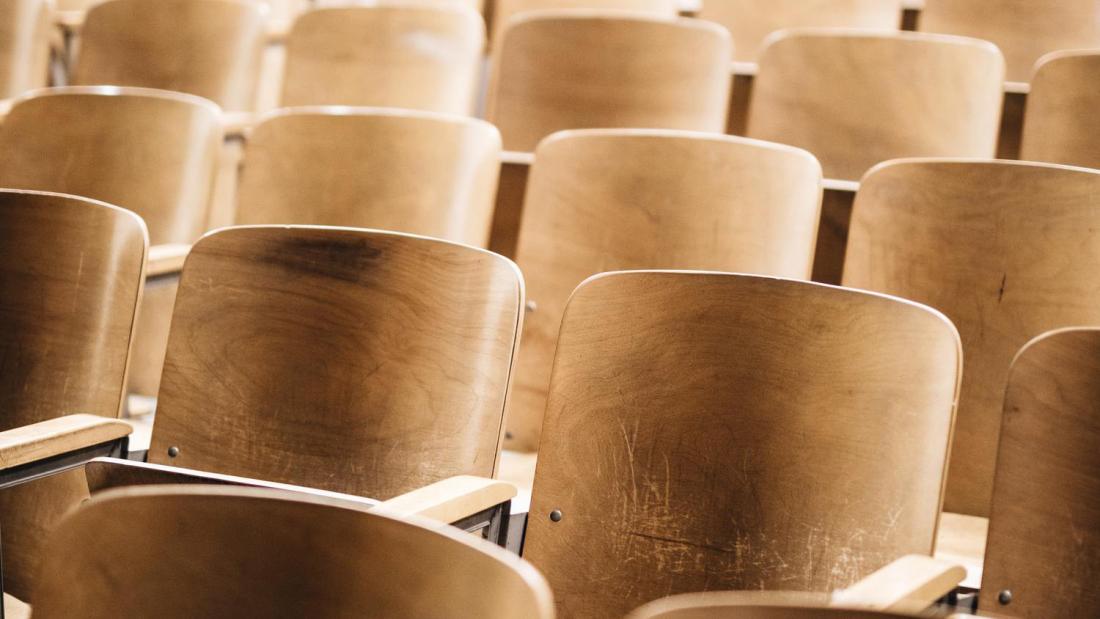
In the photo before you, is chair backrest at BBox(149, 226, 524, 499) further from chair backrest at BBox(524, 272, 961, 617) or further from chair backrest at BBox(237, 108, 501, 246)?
chair backrest at BBox(237, 108, 501, 246)

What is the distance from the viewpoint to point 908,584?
0.25m

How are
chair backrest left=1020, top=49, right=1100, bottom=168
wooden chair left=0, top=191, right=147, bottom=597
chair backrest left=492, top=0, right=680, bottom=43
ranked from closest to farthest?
wooden chair left=0, top=191, right=147, bottom=597, chair backrest left=1020, top=49, right=1100, bottom=168, chair backrest left=492, top=0, right=680, bottom=43

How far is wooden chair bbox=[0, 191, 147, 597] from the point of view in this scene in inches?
15.3

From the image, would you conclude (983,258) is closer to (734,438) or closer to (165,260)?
(734,438)

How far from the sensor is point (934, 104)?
0.54m

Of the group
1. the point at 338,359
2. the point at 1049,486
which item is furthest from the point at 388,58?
the point at 1049,486

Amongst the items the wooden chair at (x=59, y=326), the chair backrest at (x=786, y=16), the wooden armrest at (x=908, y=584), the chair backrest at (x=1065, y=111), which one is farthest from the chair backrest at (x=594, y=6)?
the wooden armrest at (x=908, y=584)

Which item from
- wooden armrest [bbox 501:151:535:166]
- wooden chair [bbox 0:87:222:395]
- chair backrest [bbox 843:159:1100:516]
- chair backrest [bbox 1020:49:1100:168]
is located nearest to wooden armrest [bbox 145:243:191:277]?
wooden chair [bbox 0:87:222:395]

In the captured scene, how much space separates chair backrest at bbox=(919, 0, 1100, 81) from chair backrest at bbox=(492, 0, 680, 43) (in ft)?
0.52

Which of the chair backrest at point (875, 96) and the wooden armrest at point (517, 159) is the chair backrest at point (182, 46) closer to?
the wooden armrest at point (517, 159)

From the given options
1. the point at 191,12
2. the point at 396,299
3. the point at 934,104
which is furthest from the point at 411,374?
the point at 191,12

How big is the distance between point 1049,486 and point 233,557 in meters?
0.19

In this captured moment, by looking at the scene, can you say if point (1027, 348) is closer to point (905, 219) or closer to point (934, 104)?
point (905, 219)

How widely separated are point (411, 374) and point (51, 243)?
139mm
